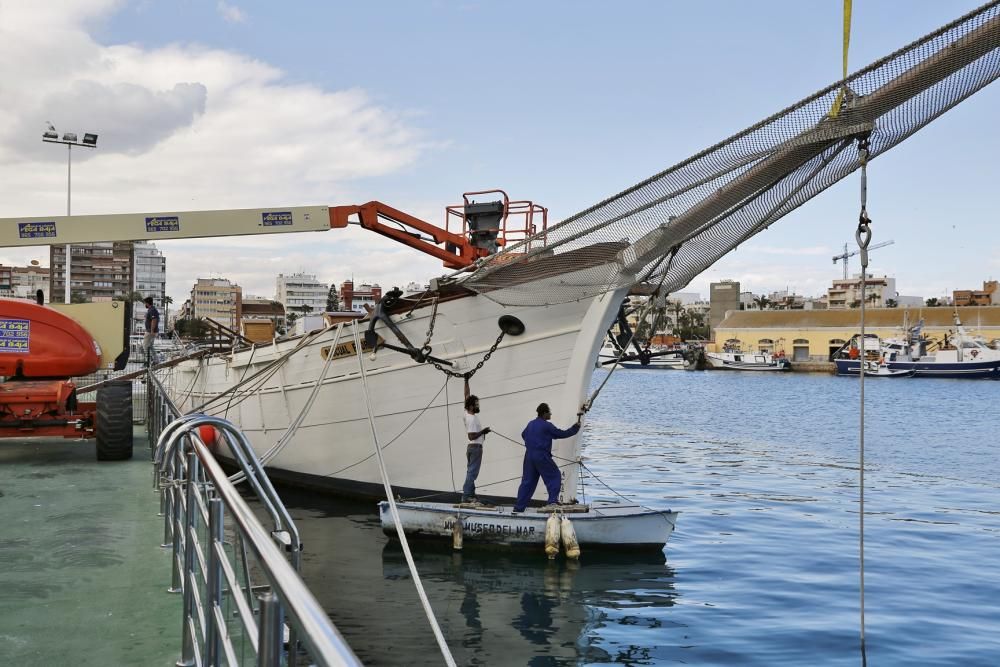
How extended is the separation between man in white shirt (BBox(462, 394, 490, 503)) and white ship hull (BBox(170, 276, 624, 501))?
0.34 meters

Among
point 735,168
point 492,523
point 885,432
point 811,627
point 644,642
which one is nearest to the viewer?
point 735,168

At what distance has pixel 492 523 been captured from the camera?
10312 mm

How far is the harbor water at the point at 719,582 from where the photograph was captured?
7738 millimetres

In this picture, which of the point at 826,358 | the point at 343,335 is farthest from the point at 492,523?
the point at 826,358

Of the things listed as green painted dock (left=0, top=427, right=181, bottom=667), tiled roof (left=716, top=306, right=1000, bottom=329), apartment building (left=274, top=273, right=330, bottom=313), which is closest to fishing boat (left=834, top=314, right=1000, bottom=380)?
tiled roof (left=716, top=306, right=1000, bottom=329)

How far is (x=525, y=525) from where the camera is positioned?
401 inches

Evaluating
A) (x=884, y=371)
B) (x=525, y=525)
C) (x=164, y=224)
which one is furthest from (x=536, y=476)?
(x=884, y=371)

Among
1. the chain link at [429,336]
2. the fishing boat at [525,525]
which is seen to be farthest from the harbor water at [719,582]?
the chain link at [429,336]

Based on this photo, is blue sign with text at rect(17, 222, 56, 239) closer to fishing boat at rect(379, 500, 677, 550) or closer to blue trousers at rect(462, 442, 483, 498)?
fishing boat at rect(379, 500, 677, 550)

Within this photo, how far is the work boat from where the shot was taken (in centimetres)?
640

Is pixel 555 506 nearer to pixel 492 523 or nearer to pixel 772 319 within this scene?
pixel 492 523

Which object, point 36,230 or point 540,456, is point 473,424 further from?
point 36,230

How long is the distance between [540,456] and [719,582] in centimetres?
264

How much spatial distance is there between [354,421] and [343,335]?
1321 millimetres
